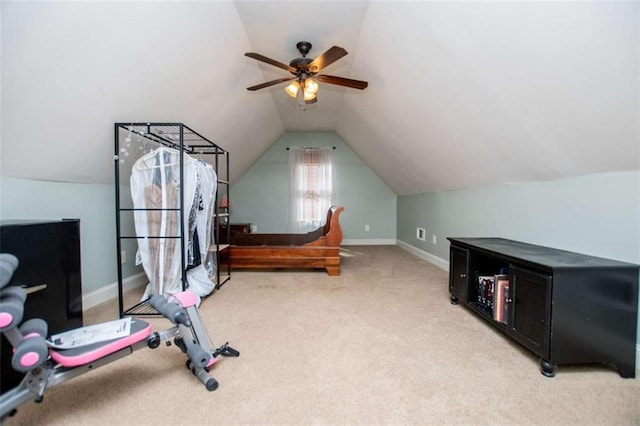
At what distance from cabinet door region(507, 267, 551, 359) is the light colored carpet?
13 centimetres

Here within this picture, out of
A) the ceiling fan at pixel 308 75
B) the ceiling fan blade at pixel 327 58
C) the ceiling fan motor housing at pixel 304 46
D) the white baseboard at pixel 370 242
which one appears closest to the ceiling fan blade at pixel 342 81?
the ceiling fan at pixel 308 75

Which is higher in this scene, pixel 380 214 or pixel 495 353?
pixel 380 214

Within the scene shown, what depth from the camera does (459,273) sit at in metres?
2.37

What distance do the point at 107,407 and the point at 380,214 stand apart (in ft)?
17.2

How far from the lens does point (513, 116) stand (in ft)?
6.32

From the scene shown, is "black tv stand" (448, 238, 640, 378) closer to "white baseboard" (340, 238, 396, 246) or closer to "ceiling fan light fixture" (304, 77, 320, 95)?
"ceiling fan light fixture" (304, 77, 320, 95)

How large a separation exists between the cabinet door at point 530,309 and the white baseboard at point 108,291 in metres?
3.19

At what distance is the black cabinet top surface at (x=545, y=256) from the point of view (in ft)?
4.80

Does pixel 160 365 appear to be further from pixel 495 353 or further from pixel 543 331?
pixel 543 331

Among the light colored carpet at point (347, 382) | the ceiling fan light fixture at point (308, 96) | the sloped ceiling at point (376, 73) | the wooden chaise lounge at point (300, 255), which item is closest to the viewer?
the light colored carpet at point (347, 382)

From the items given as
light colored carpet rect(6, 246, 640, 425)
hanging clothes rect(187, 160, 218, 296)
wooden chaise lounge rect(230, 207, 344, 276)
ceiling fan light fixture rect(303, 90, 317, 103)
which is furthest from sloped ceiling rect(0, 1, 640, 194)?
wooden chaise lounge rect(230, 207, 344, 276)

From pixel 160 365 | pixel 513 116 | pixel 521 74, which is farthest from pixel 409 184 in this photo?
pixel 160 365

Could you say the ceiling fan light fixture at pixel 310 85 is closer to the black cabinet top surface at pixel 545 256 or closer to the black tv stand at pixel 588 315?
the black cabinet top surface at pixel 545 256

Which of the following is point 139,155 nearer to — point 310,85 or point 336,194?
point 310,85
